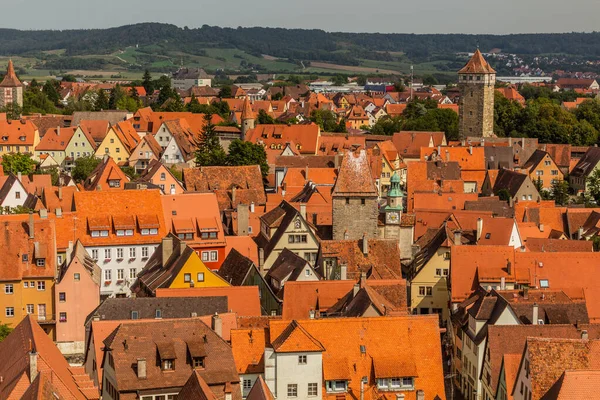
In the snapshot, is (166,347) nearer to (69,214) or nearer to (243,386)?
(243,386)

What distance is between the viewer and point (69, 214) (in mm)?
67312

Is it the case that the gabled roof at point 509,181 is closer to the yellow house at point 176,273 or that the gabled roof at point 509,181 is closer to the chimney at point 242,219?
the chimney at point 242,219

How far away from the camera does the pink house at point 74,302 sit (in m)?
57.6

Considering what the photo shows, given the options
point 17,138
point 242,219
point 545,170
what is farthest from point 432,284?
point 17,138

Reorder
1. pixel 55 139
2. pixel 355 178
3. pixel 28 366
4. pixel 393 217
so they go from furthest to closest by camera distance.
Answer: pixel 55 139, pixel 393 217, pixel 355 178, pixel 28 366

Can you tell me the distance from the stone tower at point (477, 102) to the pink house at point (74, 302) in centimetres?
8006

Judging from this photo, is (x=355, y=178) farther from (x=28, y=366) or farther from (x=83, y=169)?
(x=83, y=169)

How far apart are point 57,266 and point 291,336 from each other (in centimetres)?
2365

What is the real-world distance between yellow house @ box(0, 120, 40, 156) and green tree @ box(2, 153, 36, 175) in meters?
12.3

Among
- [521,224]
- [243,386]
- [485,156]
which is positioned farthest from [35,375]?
[485,156]

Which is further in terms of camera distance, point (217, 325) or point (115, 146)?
point (115, 146)

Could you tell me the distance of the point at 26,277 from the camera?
58.8 meters

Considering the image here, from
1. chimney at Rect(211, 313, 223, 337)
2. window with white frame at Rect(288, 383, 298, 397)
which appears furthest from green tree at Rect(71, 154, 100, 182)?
window with white frame at Rect(288, 383, 298, 397)

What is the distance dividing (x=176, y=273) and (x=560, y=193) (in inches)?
2219
